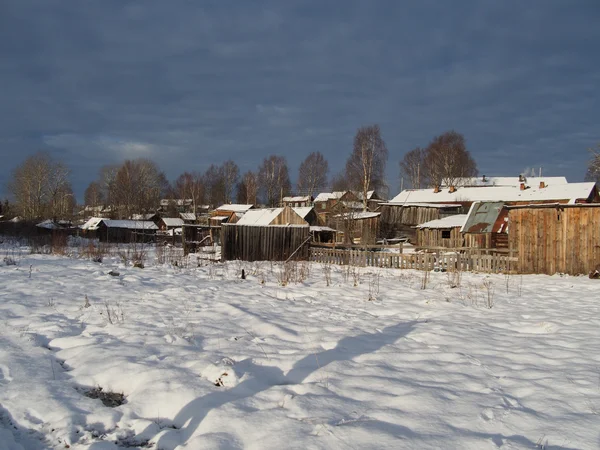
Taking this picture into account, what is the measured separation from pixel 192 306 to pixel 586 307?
7.83 m

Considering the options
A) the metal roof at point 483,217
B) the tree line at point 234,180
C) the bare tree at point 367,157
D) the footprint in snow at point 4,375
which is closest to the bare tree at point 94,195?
the tree line at point 234,180

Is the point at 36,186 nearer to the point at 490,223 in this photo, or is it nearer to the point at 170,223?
the point at 170,223

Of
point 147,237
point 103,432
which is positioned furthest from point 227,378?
point 147,237

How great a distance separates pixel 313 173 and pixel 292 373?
232 feet

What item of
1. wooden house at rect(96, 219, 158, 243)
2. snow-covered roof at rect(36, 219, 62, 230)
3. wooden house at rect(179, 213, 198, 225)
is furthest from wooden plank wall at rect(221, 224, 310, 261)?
wooden house at rect(179, 213, 198, 225)

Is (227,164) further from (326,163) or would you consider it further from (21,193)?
(21,193)

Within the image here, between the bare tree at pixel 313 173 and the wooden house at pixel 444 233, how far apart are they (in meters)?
39.3

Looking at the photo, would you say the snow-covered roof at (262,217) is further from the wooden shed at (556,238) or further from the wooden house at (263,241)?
the wooden shed at (556,238)

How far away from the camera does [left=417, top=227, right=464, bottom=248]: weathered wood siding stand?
3362 cm

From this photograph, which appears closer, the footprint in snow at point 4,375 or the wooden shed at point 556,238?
the footprint in snow at point 4,375

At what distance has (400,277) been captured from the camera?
13.8 meters

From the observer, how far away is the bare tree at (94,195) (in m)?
90.8

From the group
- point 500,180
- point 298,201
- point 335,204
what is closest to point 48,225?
point 335,204

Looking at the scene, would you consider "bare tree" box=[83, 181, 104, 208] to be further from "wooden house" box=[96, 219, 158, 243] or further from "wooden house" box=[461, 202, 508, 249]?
"wooden house" box=[461, 202, 508, 249]
